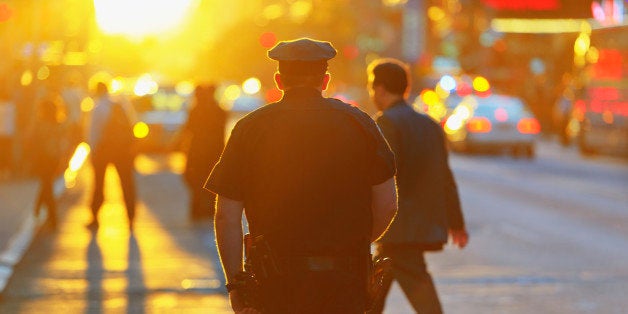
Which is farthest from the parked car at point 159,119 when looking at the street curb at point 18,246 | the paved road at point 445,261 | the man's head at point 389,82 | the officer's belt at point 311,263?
the officer's belt at point 311,263

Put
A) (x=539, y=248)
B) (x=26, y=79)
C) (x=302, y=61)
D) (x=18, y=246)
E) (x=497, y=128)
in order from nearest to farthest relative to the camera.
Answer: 1. (x=302, y=61)
2. (x=18, y=246)
3. (x=539, y=248)
4. (x=26, y=79)
5. (x=497, y=128)

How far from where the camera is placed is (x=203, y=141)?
1606 centimetres

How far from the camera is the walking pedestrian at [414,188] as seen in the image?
7.86 metres

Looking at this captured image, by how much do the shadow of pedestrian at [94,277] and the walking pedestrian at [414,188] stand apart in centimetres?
365

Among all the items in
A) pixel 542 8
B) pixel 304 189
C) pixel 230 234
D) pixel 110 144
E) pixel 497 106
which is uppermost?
pixel 542 8

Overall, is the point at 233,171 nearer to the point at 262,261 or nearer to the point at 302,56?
the point at 262,261

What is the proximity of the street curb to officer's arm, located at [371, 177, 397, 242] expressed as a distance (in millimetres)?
6799

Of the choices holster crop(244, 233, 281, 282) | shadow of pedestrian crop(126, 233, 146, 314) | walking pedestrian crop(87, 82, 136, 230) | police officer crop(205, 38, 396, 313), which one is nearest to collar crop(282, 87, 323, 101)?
police officer crop(205, 38, 396, 313)

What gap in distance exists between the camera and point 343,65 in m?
81.2

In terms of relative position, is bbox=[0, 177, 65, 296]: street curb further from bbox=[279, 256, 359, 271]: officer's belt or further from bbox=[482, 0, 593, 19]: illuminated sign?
bbox=[482, 0, 593, 19]: illuminated sign

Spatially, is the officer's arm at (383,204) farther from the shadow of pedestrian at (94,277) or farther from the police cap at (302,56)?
the shadow of pedestrian at (94,277)

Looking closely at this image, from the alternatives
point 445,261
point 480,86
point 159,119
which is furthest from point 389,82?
point 480,86

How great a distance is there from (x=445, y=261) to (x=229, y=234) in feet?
30.3

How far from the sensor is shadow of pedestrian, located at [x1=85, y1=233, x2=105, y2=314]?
11.2 m
